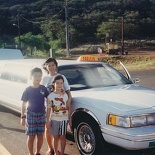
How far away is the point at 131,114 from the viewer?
399 cm

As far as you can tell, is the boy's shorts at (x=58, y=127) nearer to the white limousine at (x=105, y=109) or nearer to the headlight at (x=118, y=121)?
the white limousine at (x=105, y=109)

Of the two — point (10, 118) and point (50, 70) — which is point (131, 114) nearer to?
point (50, 70)

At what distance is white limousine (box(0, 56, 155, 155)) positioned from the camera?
398 cm

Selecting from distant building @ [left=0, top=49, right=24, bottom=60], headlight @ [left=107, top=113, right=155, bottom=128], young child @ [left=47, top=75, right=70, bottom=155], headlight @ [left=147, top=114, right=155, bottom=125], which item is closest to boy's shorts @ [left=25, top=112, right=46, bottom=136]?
young child @ [left=47, top=75, right=70, bottom=155]

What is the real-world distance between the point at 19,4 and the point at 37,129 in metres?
95.4

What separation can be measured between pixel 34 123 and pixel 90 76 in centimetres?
162

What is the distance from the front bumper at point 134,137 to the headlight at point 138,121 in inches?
2.1

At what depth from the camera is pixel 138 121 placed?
4.01 m

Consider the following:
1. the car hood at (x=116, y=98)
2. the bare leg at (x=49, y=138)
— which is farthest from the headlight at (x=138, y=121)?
the bare leg at (x=49, y=138)

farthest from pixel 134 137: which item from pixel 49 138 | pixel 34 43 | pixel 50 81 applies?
pixel 34 43

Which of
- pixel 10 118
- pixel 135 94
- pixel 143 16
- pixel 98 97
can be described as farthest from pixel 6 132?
pixel 143 16

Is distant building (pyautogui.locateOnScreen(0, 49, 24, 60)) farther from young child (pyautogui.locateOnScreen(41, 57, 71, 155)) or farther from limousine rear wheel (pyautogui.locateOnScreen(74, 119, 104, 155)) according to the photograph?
limousine rear wheel (pyautogui.locateOnScreen(74, 119, 104, 155))

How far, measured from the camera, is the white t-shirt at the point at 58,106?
4.32 metres

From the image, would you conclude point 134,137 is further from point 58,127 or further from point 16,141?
point 16,141
